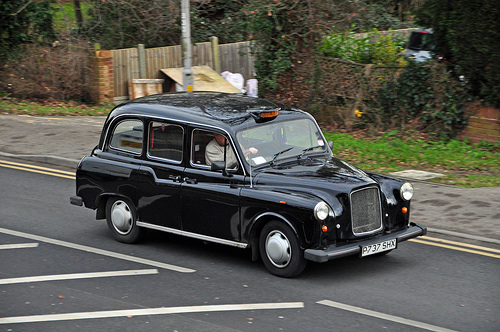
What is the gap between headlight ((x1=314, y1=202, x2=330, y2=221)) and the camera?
7207 mm

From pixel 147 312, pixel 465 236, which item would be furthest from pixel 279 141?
pixel 465 236

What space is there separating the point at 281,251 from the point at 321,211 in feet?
2.33

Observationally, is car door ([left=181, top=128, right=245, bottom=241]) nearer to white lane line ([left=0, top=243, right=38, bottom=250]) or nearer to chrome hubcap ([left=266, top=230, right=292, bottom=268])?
chrome hubcap ([left=266, top=230, right=292, bottom=268])

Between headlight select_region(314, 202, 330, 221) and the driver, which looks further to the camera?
the driver

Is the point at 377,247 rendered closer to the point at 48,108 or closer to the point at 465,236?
the point at 465,236

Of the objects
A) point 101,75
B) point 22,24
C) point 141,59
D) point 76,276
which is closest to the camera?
point 76,276

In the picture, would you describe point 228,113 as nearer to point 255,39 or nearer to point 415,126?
point 415,126

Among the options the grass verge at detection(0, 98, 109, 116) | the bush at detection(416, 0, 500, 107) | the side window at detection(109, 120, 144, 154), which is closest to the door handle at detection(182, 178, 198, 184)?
the side window at detection(109, 120, 144, 154)

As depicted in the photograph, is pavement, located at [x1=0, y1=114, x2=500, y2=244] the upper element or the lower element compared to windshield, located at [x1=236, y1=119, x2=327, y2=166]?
lower

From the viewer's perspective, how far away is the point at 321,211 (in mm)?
7234

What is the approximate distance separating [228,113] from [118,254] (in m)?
2.32

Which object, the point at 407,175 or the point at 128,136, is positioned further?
the point at 407,175

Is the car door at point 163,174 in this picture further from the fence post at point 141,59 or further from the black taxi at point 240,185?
the fence post at point 141,59

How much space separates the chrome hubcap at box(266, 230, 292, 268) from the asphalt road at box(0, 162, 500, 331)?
0.22 meters
